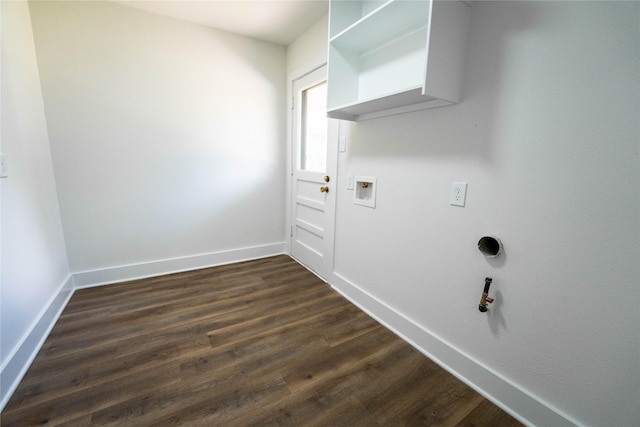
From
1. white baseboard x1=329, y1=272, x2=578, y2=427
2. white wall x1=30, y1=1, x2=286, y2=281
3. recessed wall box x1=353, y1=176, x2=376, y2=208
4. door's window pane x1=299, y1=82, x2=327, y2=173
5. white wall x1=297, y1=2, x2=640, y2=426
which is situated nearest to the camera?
white wall x1=297, y1=2, x2=640, y2=426

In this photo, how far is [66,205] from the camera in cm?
218

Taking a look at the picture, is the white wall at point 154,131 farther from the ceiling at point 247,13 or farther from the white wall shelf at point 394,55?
the white wall shelf at point 394,55

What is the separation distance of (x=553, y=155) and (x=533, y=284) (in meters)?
0.56

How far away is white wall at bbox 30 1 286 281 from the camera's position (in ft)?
6.85

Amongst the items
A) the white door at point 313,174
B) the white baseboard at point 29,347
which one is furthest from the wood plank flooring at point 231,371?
the white door at point 313,174

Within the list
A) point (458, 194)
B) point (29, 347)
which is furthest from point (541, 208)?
point (29, 347)

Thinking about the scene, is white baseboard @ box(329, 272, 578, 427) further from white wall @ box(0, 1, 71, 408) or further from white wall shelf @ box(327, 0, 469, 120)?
white wall @ box(0, 1, 71, 408)

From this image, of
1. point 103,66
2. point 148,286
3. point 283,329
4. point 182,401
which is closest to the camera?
point 182,401

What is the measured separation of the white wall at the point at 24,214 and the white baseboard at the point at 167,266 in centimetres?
24

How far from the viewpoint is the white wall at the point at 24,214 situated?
1344mm

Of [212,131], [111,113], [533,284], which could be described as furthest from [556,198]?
[111,113]

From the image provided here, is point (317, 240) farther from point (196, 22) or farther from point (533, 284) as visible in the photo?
point (196, 22)

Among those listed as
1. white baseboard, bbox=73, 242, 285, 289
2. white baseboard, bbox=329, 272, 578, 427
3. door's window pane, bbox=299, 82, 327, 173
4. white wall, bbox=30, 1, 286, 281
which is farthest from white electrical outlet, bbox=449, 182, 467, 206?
white baseboard, bbox=73, 242, 285, 289

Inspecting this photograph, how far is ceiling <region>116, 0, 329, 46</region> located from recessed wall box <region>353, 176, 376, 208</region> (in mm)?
1513
